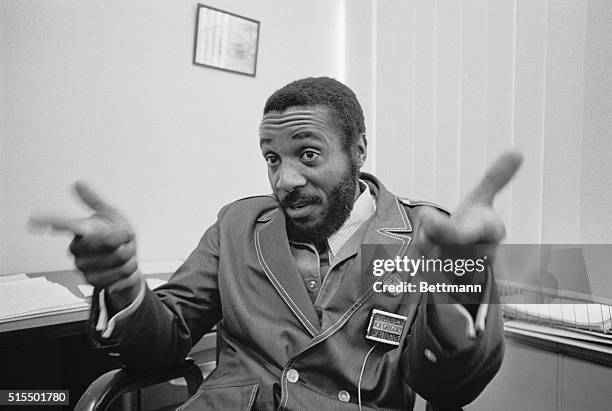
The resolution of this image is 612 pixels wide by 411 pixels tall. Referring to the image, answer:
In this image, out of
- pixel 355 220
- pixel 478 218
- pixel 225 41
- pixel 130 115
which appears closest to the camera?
pixel 478 218

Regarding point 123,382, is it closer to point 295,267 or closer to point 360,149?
point 295,267

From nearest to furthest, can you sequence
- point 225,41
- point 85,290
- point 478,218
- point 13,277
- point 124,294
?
1. point 478,218
2. point 124,294
3. point 85,290
4. point 13,277
5. point 225,41

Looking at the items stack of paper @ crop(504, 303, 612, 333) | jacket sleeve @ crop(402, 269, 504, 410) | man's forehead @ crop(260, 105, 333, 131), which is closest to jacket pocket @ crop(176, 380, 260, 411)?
jacket sleeve @ crop(402, 269, 504, 410)

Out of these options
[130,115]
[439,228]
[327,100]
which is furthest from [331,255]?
[130,115]

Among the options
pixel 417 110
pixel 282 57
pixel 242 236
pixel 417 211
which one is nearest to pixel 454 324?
pixel 417 211

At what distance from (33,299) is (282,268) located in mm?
691

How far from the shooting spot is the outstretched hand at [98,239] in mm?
658

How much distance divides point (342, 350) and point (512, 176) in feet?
1.60

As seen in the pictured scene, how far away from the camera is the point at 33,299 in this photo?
1101mm

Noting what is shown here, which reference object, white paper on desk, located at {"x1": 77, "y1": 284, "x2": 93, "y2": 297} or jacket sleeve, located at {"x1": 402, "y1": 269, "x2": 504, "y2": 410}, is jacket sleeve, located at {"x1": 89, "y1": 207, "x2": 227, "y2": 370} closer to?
white paper on desk, located at {"x1": 77, "y1": 284, "x2": 93, "y2": 297}

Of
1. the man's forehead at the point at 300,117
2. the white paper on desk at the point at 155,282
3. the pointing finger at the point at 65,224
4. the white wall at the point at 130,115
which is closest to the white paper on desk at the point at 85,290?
the white paper on desk at the point at 155,282

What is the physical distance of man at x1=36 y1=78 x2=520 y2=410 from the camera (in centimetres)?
69

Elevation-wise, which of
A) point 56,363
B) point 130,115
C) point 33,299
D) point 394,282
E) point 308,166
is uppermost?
point 130,115

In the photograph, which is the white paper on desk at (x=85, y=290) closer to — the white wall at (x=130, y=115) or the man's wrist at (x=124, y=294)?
the white wall at (x=130, y=115)
